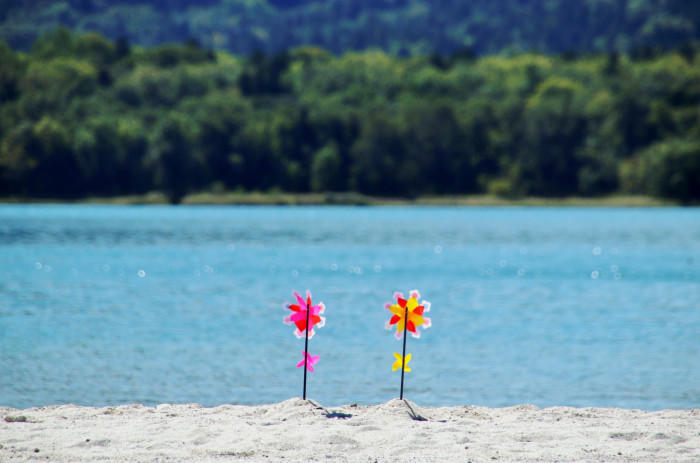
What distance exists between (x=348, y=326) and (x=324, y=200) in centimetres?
13758

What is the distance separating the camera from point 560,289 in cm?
4003

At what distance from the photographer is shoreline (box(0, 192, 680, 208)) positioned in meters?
156

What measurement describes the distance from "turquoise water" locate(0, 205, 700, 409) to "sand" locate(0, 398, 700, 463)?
115 inches

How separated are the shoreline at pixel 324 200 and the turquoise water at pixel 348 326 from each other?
9281 cm

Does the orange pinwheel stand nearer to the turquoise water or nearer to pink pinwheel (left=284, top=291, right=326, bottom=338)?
pink pinwheel (left=284, top=291, right=326, bottom=338)

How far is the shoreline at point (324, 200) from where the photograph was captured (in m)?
156

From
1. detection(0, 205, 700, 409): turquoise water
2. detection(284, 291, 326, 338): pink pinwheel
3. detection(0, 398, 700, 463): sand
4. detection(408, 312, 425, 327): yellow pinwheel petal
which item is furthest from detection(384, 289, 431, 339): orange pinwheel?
detection(0, 205, 700, 409): turquoise water

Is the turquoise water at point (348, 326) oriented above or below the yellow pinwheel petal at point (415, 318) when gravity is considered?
below

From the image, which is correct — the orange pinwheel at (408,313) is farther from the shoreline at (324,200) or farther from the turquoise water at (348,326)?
the shoreline at (324,200)

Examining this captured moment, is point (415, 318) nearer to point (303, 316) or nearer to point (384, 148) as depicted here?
point (303, 316)

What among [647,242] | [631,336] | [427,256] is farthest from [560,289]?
[647,242]

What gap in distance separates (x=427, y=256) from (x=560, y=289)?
20513mm

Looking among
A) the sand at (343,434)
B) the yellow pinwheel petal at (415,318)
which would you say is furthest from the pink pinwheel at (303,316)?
the yellow pinwheel petal at (415,318)

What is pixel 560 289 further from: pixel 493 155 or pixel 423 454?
pixel 493 155
